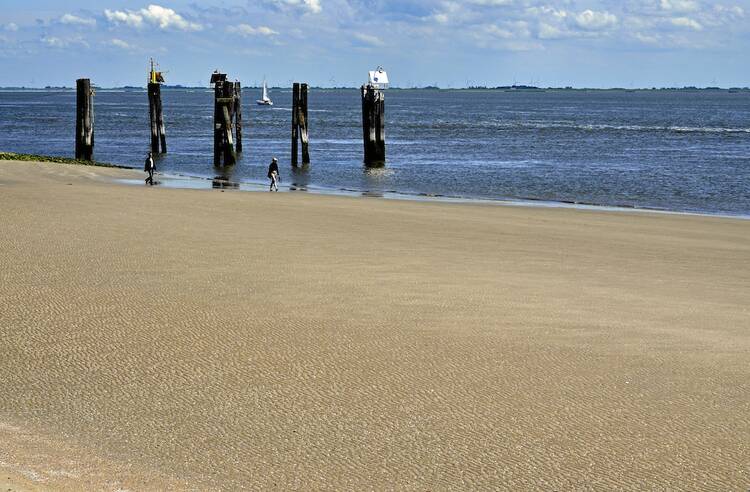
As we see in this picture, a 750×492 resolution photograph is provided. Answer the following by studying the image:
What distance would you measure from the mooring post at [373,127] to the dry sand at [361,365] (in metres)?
28.7

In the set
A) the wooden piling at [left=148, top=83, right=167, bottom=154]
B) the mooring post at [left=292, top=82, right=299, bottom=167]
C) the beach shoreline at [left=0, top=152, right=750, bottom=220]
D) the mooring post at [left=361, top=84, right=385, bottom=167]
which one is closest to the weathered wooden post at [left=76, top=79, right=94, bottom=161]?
the beach shoreline at [left=0, top=152, right=750, bottom=220]

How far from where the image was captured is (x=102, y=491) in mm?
5227

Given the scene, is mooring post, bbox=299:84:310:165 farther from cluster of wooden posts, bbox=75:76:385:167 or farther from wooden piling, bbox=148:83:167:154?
wooden piling, bbox=148:83:167:154

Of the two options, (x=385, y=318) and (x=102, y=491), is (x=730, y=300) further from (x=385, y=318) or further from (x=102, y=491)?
(x=102, y=491)

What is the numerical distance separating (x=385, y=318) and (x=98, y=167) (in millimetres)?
29595

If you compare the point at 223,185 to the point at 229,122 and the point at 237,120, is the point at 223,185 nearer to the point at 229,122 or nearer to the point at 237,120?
the point at 229,122

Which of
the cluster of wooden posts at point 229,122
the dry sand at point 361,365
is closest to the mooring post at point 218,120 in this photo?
the cluster of wooden posts at point 229,122

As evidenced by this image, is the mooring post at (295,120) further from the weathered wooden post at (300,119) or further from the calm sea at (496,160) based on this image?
the calm sea at (496,160)

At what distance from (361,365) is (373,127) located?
122ft

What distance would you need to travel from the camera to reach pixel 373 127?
44469mm

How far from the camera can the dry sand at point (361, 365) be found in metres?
5.76

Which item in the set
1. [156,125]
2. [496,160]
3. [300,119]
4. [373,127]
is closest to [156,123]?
[156,125]

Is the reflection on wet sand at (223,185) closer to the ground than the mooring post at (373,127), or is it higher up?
closer to the ground

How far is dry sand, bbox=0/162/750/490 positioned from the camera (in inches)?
227
